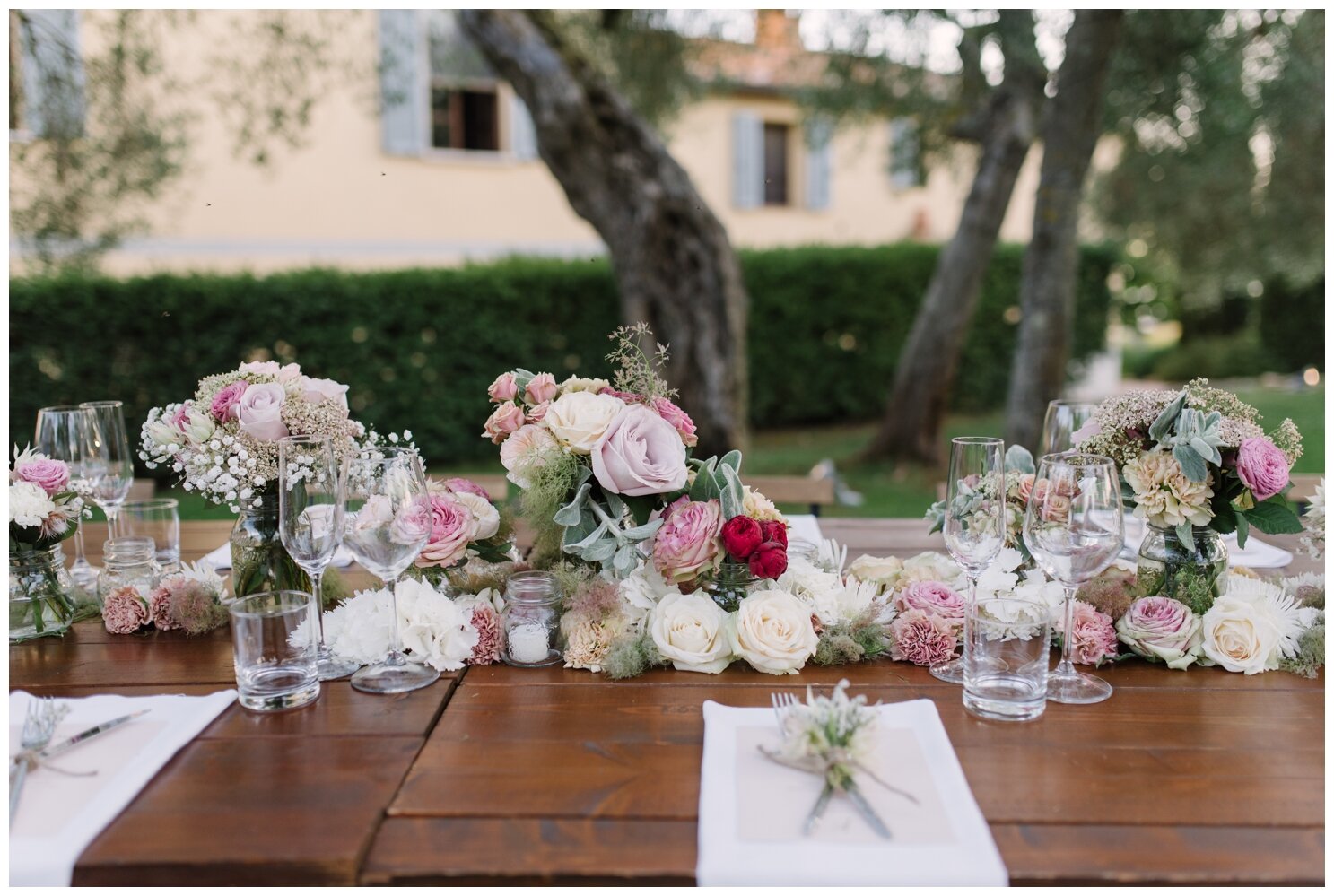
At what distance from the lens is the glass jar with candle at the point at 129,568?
1864 millimetres

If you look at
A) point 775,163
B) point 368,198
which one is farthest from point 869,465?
point 775,163

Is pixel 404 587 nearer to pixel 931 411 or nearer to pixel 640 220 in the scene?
pixel 640 220

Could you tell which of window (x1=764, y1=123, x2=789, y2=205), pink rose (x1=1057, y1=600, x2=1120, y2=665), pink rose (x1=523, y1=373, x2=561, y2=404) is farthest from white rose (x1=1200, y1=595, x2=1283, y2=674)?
window (x1=764, y1=123, x2=789, y2=205)

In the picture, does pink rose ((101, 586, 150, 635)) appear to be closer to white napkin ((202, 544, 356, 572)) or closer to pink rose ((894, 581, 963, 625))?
white napkin ((202, 544, 356, 572))

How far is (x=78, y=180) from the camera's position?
6527 millimetres

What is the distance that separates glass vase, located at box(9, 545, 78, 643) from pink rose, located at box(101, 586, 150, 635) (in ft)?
0.30

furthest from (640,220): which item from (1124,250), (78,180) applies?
(1124,250)

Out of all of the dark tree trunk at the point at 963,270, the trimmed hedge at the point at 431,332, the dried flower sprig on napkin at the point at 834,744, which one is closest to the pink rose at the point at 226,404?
the dried flower sprig on napkin at the point at 834,744

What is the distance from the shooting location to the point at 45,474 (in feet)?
6.01

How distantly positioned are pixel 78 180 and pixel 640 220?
12.6ft

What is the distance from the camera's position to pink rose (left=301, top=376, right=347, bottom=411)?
5.78ft

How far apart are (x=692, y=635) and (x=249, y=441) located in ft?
2.66

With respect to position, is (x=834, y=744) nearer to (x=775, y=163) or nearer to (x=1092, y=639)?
(x=1092, y=639)

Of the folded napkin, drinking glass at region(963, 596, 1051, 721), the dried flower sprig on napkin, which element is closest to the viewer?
the folded napkin
